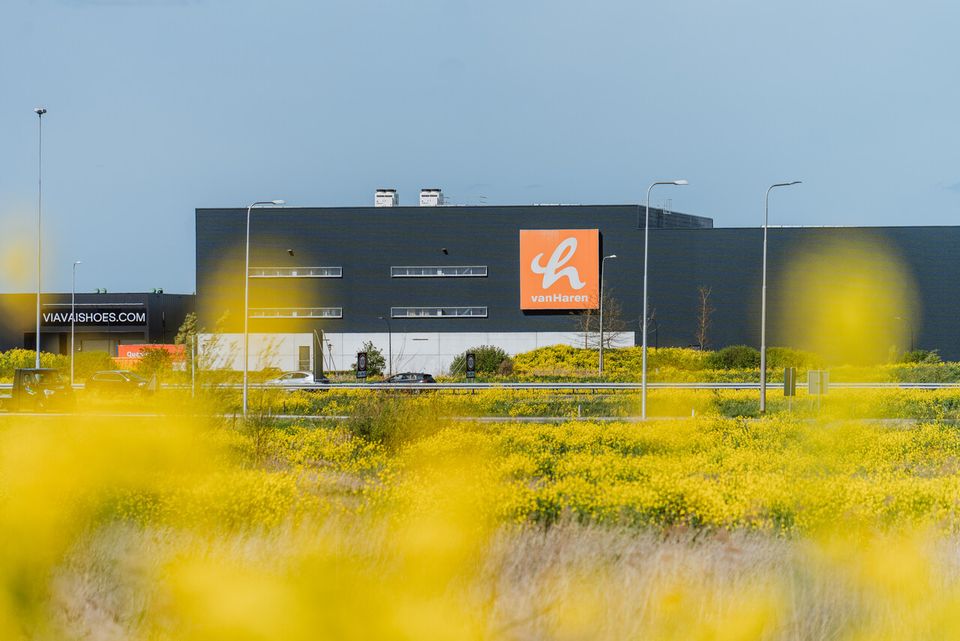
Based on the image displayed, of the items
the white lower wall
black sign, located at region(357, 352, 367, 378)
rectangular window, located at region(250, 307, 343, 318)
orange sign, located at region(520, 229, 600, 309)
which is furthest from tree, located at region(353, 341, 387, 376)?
orange sign, located at region(520, 229, 600, 309)

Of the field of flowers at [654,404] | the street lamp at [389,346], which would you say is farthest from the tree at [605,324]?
the field of flowers at [654,404]

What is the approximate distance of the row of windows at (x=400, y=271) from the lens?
70.8 m

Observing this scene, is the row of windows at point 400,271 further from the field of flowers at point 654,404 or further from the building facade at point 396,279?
the field of flowers at point 654,404

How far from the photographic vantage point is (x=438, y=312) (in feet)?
230

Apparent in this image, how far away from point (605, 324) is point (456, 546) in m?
59.5

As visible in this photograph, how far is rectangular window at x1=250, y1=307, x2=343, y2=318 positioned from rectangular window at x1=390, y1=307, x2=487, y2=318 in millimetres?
3913

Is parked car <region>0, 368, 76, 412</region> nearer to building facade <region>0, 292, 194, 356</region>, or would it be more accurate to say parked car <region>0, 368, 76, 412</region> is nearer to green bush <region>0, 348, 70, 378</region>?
green bush <region>0, 348, 70, 378</region>

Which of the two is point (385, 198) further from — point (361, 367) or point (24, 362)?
point (24, 362)

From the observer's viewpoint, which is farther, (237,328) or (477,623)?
(237,328)

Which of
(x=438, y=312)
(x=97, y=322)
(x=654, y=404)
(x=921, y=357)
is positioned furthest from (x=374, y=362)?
(x=654, y=404)

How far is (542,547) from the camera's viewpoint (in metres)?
9.32

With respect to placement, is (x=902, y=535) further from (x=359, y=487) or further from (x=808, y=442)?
(x=359, y=487)

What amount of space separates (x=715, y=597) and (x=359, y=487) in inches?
173

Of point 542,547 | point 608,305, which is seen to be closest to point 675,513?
point 542,547
